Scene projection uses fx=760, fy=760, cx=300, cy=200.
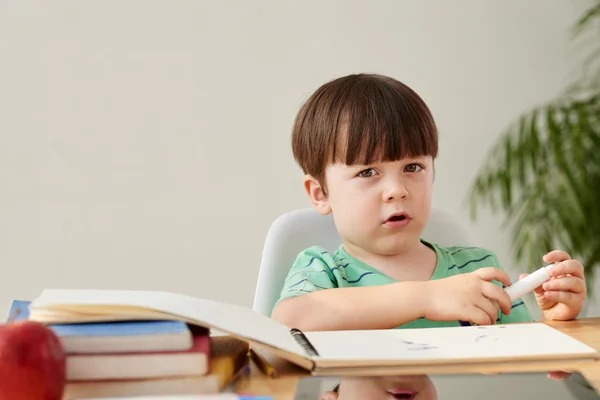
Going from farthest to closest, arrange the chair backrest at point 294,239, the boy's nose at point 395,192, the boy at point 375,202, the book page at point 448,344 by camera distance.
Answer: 1. the chair backrest at point 294,239
2. the boy's nose at point 395,192
3. the boy at point 375,202
4. the book page at point 448,344

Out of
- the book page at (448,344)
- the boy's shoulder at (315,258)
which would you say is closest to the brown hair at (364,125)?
the boy's shoulder at (315,258)

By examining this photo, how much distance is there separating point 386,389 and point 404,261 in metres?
0.61

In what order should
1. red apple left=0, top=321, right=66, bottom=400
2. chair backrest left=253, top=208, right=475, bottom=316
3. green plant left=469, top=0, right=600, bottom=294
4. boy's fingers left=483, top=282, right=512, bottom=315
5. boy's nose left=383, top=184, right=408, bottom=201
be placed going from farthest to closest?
1. green plant left=469, top=0, right=600, bottom=294
2. chair backrest left=253, top=208, right=475, bottom=316
3. boy's nose left=383, top=184, right=408, bottom=201
4. boy's fingers left=483, top=282, right=512, bottom=315
5. red apple left=0, top=321, right=66, bottom=400

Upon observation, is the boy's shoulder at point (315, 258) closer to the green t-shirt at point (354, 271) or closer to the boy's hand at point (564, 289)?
the green t-shirt at point (354, 271)

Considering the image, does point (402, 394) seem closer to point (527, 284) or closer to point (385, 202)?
point (527, 284)

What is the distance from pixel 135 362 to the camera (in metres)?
0.62

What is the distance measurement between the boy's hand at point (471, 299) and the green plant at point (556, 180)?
1280 mm

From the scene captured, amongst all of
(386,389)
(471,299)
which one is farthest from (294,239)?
(386,389)

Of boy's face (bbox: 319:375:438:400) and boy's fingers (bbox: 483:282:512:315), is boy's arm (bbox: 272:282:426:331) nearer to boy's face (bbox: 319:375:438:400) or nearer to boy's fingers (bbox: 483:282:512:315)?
boy's fingers (bbox: 483:282:512:315)

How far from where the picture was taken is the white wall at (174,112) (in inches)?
93.9

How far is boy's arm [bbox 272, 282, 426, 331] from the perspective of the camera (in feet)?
3.15

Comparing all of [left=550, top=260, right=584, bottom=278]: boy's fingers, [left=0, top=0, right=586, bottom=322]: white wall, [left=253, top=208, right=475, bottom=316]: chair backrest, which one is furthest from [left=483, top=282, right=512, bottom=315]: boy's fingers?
[left=0, top=0, right=586, bottom=322]: white wall

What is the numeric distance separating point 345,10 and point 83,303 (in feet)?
6.31

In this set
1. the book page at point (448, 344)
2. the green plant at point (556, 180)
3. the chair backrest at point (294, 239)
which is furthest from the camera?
the green plant at point (556, 180)
